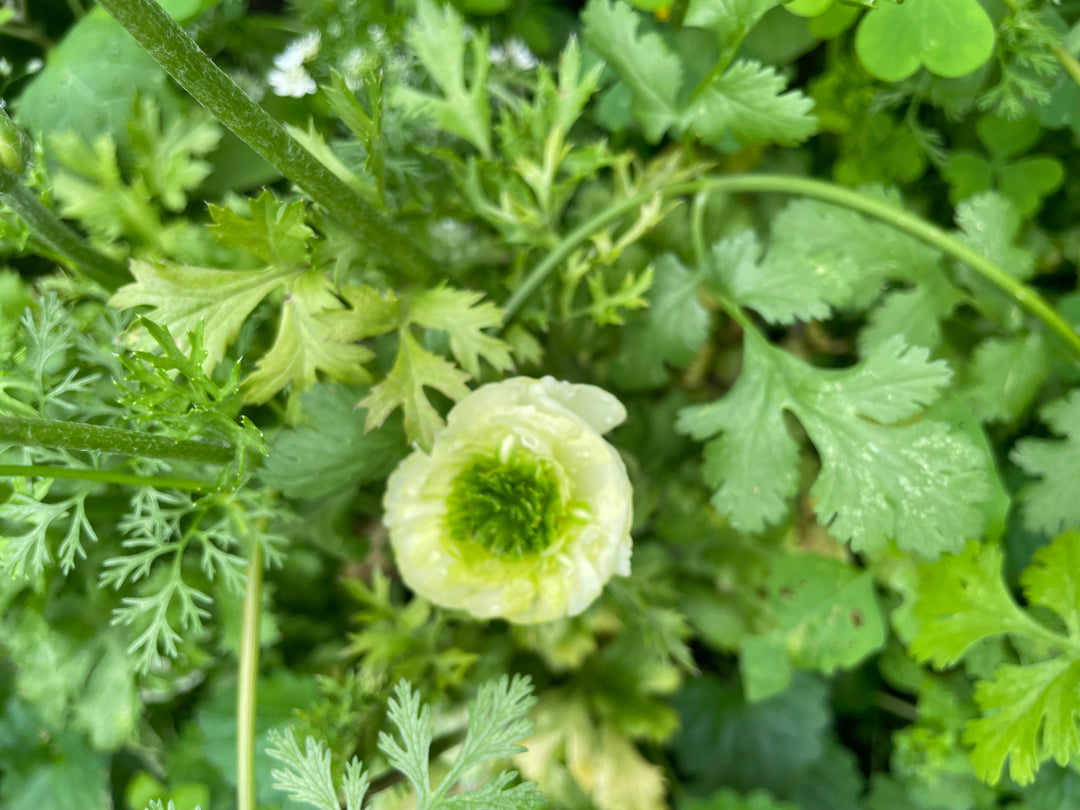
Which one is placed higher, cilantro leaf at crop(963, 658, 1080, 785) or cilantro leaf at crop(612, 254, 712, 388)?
cilantro leaf at crop(612, 254, 712, 388)

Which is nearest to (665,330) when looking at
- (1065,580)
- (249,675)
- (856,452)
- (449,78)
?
(856,452)

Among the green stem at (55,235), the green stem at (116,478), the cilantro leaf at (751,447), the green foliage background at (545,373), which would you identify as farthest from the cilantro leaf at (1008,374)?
the green stem at (55,235)

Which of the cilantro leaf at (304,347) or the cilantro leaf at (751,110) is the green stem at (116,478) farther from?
the cilantro leaf at (751,110)

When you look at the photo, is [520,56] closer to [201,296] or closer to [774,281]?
[774,281]

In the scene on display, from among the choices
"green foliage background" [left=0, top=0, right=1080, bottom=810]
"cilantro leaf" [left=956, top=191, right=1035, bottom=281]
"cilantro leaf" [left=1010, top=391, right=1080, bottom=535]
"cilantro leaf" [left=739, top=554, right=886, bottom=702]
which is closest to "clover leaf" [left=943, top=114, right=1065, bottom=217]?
"green foliage background" [left=0, top=0, right=1080, bottom=810]

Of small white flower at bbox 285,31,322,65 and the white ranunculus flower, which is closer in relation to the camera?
the white ranunculus flower

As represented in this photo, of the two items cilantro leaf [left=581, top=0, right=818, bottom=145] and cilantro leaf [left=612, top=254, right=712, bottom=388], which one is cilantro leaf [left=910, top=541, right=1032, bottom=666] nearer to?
cilantro leaf [left=612, top=254, right=712, bottom=388]

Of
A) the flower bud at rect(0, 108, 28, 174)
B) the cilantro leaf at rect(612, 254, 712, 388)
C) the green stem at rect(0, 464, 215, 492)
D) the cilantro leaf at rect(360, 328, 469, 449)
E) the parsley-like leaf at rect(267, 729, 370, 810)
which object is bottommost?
the parsley-like leaf at rect(267, 729, 370, 810)
